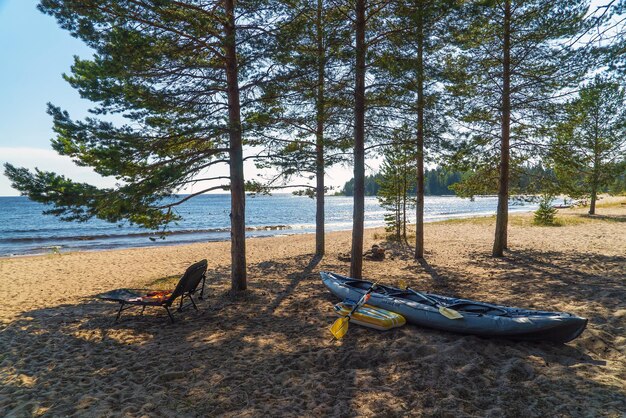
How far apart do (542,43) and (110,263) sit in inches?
691

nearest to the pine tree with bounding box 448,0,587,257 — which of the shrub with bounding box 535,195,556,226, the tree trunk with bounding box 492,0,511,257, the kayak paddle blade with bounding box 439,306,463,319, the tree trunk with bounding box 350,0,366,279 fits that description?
the tree trunk with bounding box 492,0,511,257

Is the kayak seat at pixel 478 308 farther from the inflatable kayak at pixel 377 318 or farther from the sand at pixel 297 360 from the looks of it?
the inflatable kayak at pixel 377 318

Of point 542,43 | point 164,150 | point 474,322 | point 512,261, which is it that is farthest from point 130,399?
point 542,43

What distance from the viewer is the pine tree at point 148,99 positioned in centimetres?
661

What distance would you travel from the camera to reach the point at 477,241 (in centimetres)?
1661

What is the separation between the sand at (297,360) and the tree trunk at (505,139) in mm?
3085

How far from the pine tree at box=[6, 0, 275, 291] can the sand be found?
7.20 ft

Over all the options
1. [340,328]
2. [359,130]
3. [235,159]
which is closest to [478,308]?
[340,328]

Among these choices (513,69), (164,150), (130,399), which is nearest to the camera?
(130,399)

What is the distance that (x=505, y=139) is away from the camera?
11430mm

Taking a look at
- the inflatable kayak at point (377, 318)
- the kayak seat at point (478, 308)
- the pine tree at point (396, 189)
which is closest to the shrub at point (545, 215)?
the pine tree at point (396, 189)

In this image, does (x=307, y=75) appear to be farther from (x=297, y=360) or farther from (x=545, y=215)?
(x=545, y=215)

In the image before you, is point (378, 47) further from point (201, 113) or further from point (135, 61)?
point (135, 61)

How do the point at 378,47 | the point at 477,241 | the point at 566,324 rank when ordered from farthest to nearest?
the point at 477,241 → the point at 378,47 → the point at 566,324
